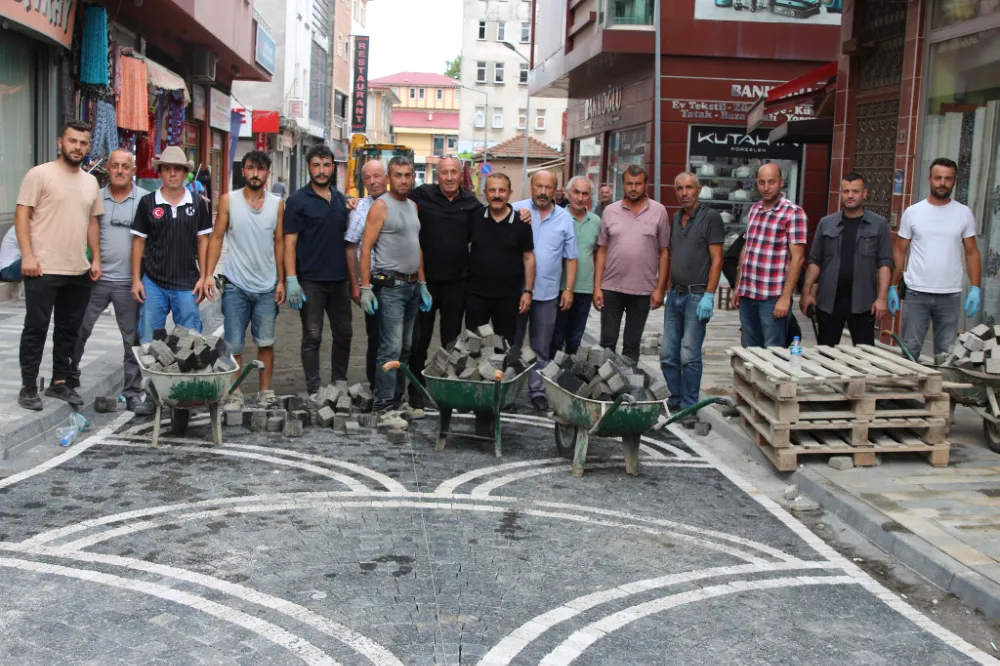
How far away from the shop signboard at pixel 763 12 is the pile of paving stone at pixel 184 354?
1719 cm

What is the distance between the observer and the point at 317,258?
9.09 metres

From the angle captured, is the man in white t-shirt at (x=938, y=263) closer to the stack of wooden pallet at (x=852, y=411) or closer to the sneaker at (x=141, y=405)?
the stack of wooden pallet at (x=852, y=411)

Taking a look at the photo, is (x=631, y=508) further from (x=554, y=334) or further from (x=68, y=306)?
(x=68, y=306)

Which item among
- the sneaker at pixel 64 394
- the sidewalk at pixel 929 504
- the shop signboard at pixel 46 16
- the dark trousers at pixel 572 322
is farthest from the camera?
the shop signboard at pixel 46 16

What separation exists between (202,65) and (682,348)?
17.8 m

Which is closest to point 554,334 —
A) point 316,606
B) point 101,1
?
point 316,606

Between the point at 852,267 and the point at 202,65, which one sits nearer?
the point at 852,267

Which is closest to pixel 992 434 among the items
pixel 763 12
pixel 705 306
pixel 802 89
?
pixel 705 306

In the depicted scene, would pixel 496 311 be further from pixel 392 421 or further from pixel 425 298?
pixel 392 421

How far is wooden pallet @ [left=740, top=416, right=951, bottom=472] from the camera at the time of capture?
7.35 metres

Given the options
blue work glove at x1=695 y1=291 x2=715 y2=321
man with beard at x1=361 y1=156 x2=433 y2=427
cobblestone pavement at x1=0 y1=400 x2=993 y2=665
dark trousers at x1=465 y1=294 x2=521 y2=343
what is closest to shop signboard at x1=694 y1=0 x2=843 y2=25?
blue work glove at x1=695 y1=291 x2=715 y2=321

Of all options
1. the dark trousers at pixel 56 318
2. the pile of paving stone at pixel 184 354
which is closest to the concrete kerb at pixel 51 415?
the dark trousers at pixel 56 318

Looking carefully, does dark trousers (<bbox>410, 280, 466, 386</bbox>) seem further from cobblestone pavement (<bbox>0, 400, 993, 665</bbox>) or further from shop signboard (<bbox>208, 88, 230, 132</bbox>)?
shop signboard (<bbox>208, 88, 230, 132</bbox>)

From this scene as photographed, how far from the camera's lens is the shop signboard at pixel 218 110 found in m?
28.4
